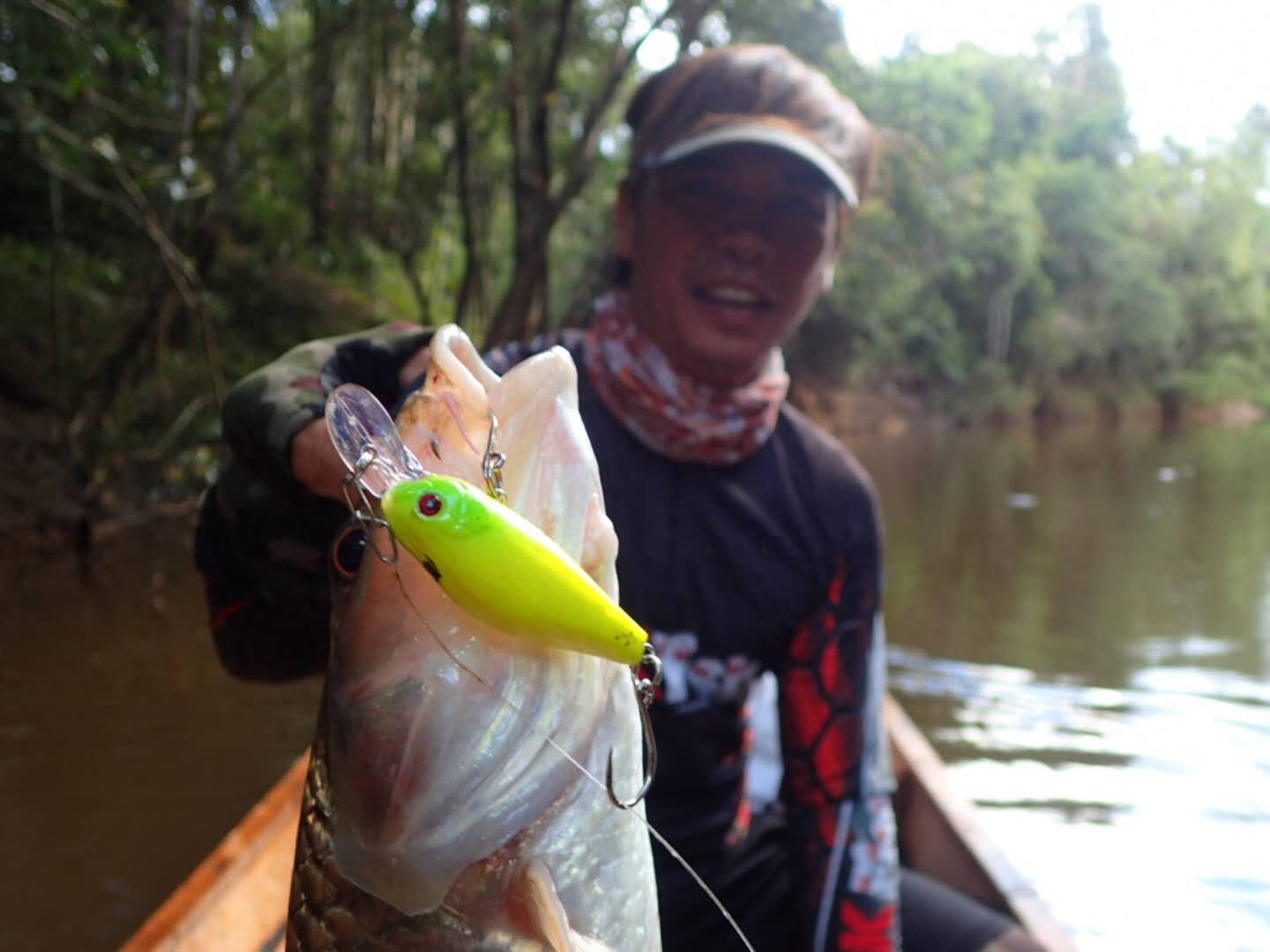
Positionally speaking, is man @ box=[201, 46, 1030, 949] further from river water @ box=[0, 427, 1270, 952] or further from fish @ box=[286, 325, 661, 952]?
river water @ box=[0, 427, 1270, 952]

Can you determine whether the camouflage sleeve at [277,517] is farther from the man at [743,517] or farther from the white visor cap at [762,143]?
the white visor cap at [762,143]

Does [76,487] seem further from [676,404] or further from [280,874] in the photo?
[676,404]

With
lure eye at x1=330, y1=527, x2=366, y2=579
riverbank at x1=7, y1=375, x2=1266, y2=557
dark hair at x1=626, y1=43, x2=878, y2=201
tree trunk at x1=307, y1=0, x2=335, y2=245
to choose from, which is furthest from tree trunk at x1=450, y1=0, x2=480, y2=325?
lure eye at x1=330, y1=527, x2=366, y2=579

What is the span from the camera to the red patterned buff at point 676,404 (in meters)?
1.99

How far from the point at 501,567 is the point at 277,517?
822mm

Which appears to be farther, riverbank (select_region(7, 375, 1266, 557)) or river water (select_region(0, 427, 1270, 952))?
riverbank (select_region(7, 375, 1266, 557))

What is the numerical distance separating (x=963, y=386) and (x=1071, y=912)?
34.9 m

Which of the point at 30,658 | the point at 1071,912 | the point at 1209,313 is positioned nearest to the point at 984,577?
the point at 1071,912

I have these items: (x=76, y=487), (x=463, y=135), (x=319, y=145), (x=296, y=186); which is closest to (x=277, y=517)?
(x=76, y=487)

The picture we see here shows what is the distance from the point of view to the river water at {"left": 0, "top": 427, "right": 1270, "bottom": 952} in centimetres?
392

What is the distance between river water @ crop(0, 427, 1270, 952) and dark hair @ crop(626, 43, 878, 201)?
313 centimetres

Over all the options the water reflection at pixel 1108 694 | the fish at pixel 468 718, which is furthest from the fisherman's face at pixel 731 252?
the water reflection at pixel 1108 694

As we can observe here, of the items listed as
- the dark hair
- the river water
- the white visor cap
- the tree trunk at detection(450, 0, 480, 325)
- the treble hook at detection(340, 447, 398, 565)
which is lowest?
the river water

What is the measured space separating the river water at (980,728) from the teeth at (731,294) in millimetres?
3028
